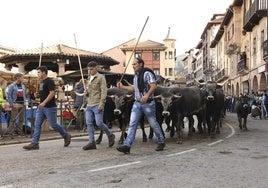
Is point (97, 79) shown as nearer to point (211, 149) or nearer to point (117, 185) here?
point (211, 149)

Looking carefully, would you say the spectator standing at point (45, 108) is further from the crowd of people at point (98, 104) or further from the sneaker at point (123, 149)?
the sneaker at point (123, 149)

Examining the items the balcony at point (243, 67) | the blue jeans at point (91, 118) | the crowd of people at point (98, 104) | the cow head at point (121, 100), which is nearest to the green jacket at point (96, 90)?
Answer: the crowd of people at point (98, 104)

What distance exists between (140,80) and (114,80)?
36.6 feet

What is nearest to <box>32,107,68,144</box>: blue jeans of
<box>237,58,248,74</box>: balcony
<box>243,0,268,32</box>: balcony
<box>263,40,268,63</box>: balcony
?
<box>263,40,268,63</box>: balcony

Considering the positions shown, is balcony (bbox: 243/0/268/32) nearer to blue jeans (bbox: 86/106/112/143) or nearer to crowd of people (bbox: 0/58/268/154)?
crowd of people (bbox: 0/58/268/154)

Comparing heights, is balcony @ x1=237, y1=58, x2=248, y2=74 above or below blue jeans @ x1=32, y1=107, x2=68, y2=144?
above

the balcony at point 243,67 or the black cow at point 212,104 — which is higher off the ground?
the balcony at point 243,67

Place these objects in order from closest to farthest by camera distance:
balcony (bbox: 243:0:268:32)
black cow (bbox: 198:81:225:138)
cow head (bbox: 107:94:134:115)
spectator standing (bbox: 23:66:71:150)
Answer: spectator standing (bbox: 23:66:71:150), cow head (bbox: 107:94:134:115), black cow (bbox: 198:81:225:138), balcony (bbox: 243:0:268:32)

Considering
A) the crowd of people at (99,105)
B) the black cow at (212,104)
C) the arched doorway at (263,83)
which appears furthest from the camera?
the arched doorway at (263,83)

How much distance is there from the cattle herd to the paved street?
940mm

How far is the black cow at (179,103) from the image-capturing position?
34.1 feet

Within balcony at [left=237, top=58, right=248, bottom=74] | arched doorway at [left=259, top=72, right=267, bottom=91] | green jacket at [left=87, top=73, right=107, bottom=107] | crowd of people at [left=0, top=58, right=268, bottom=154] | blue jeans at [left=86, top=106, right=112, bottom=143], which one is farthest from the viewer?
balcony at [left=237, top=58, right=248, bottom=74]

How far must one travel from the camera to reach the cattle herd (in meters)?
10.5

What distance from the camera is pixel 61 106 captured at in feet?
50.7
